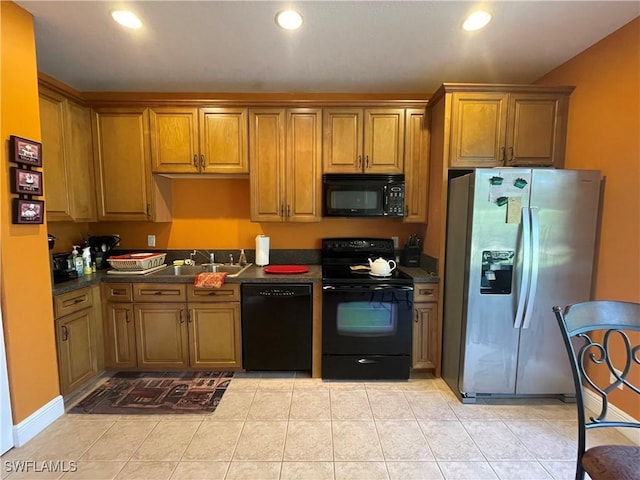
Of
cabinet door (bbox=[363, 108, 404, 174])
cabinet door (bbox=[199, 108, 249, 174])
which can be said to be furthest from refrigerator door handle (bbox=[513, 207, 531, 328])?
cabinet door (bbox=[199, 108, 249, 174])

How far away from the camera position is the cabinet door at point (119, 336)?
2600 millimetres

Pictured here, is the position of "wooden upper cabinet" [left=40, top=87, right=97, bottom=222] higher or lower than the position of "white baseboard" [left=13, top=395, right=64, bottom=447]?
higher

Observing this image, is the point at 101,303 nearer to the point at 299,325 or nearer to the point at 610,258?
the point at 299,325

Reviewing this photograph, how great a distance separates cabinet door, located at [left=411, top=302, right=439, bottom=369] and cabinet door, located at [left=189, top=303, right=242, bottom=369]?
1.53 metres

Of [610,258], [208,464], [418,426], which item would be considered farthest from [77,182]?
[610,258]

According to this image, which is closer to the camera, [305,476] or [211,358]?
[305,476]

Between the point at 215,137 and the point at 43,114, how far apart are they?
1.24 meters

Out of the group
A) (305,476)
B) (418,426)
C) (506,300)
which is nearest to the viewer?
(305,476)

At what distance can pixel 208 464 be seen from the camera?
67.9 inches

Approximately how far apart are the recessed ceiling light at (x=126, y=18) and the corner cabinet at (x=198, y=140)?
829mm

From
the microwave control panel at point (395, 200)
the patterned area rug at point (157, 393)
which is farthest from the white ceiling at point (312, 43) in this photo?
the patterned area rug at point (157, 393)

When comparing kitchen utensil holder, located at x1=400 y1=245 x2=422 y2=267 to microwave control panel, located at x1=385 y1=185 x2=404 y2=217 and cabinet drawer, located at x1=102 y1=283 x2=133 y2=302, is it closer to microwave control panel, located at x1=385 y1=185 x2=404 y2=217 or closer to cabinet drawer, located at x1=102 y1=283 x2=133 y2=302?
microwave control panel, located at x1=385 y1=185 x2=404 y2=217

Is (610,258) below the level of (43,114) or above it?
below

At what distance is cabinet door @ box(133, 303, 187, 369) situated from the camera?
261cm
